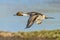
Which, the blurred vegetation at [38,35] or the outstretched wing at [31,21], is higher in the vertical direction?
the outstretched wing at [31,21]

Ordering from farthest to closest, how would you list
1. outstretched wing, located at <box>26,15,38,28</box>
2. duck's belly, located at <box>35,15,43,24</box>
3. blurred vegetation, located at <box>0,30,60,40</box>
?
blurred vegetation, located at <box>0,30,60,40</box> < duck's belly, located at <box>35,15,43,24</box> < outstretched wing, located at <box>26,15,38,28</box>

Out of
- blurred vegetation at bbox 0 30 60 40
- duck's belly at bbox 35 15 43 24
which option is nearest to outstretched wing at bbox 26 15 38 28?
duck's belly at bbox 35 15 43 24

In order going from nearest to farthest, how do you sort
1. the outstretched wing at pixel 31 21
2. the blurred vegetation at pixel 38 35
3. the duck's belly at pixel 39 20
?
the outstretched wing at pixel 31 21, the duck's belly at pixel 39 20, the blurred vegetation at pixel 38 35

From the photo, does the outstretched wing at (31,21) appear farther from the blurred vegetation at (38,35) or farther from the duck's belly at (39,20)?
the blurred vegetation at (38,35)

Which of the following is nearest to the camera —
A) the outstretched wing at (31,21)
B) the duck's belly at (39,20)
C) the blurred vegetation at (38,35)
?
the outstretched wing at (31,21)

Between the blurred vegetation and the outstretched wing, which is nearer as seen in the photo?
the outstretched wing

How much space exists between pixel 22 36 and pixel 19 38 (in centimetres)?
9

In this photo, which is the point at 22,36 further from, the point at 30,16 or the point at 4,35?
the point at 30,16

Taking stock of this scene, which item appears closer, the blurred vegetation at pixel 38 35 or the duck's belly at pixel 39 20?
the duck's belly at pixel 39 20

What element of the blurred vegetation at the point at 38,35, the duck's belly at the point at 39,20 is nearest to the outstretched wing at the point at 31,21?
the duck's belly at the point at 39,20

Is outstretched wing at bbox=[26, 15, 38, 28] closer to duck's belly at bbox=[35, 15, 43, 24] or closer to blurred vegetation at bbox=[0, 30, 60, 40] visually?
duck's belly at bbox=[35, 15, 43, 24]


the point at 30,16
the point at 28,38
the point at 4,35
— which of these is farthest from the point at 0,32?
the point at 30,16

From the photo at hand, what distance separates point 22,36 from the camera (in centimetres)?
946

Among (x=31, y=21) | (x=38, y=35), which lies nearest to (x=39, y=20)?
(x=31, y=21)
